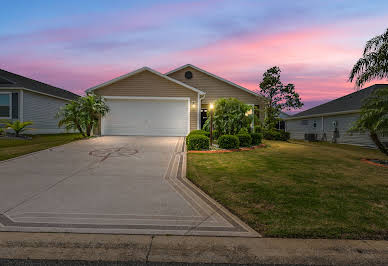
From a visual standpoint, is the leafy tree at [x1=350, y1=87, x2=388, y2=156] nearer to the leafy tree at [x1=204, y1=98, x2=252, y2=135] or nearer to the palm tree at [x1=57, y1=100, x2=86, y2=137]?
the leafy tree at [x1=204, y1=98, x2=252, y2=135]

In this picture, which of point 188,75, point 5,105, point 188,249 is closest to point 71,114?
point 5,105

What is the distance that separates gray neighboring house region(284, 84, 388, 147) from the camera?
626 inches

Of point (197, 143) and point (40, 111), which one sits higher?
point (40, 111)

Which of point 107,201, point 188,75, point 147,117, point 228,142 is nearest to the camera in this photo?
point 107,201

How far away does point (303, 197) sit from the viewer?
4055 mm

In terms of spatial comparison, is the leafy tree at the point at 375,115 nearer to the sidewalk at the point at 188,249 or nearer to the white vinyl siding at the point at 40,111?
the sidewalk at the point at 188,249

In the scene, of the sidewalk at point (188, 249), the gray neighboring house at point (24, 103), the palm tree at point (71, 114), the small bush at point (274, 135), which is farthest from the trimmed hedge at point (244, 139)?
the gray neighboring house at point (24, 103)

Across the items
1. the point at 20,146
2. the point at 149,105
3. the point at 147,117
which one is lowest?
the point at 20,146

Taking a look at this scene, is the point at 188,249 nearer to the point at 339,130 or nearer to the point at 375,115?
the point at 375,115

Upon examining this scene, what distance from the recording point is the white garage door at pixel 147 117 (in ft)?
50.5

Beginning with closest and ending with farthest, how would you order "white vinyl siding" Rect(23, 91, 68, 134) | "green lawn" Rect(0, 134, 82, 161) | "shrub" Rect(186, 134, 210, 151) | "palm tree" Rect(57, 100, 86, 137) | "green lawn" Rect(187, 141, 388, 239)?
1. "green lawn" Rect(187, 141, 388, 239)
2. "green lawn" Rect(0, 134, 82, 161)
3. "shrub" Rect(186, 134, 210, 151)
4. "palm tree" Rect(57, 100, 86, 137)
5. "white vinyl siding" Rect(23, 91, 68, 134)

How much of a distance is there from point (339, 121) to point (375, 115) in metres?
11.5

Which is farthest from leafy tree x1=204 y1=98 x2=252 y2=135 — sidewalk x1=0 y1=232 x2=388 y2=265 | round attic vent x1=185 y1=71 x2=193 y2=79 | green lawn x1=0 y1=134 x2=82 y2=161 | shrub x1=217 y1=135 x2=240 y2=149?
sidewalk x1=0 y1=232 x2=388 y2=265

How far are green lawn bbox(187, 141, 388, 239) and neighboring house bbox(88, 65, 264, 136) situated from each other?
9.00m
